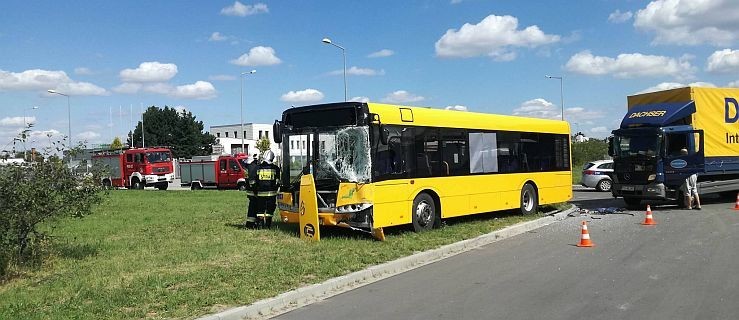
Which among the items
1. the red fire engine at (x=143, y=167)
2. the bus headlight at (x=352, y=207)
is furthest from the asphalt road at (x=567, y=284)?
the red fire engine at (x=143, y=167)

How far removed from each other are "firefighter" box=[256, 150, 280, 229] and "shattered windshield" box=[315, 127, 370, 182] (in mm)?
1381

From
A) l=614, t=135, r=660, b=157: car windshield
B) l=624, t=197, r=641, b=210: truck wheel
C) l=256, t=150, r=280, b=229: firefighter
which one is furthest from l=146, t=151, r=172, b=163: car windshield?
l=624, t=197, r=641, b=210: truck wheel

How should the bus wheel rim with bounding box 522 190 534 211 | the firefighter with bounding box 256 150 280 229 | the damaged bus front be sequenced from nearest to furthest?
the damaged bus front → the firefighter with bounding box 256 150 280 229 → the bus wheel rim with bounding box 522 190 534 211

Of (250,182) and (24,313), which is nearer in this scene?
(24,313)

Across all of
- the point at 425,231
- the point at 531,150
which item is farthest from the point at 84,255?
the point at 531,150

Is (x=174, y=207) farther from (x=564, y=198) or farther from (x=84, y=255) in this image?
(x=564, y=198)

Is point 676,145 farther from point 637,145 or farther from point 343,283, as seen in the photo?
point 343,283

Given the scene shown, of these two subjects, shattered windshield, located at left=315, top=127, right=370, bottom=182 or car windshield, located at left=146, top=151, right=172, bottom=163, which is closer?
shattered windshield, located at left=315, top=127, right=370, bottom=182

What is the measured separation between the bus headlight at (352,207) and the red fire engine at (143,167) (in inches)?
1097

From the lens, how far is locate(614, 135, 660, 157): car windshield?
17719 millimetres

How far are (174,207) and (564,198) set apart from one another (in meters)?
12.2

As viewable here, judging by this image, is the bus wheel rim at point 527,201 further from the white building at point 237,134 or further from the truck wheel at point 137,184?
the white building at point 237,134

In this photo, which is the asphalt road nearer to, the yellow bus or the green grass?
the green grass

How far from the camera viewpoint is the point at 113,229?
13453 mm
